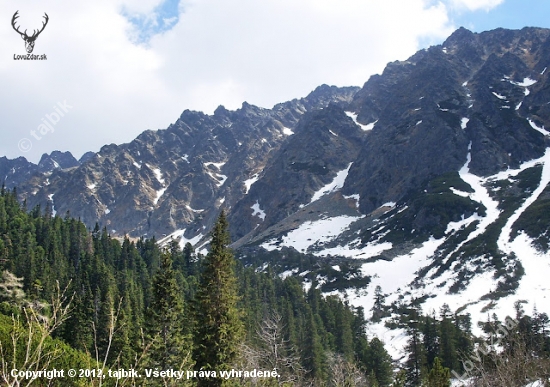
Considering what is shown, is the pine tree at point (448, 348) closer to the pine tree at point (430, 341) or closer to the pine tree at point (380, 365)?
the pine tree at point (430, 341)

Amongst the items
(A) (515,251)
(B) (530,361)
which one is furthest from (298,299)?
(B) (530,361)

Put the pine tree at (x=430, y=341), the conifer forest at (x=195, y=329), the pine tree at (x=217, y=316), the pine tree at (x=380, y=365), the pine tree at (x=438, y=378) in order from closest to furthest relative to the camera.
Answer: the conifer forest at (x=195, y=329) < the pine tree at (x=217, y=316) < the pine tree at (x=438, y=378) < the pine tree at (x=380, y=365) < the pine tree at (x=430, y=341)

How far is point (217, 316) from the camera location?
23.8 meters

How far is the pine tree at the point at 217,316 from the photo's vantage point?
23078 millimetres

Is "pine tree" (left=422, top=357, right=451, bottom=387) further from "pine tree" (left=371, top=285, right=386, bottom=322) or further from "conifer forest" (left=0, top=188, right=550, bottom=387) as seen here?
"pine tree" (left=371, top=285, right=386, bottom=322)

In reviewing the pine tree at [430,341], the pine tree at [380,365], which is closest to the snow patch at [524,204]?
the pine tree at [430,341]

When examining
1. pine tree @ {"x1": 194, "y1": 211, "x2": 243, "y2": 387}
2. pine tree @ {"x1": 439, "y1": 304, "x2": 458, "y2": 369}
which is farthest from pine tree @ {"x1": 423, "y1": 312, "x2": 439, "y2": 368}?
pine tree @ {"x1": 194, "y1": 211, "x2": 243, "y2": 387}

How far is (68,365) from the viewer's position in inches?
1053

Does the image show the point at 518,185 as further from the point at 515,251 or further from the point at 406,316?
the point at 406,316

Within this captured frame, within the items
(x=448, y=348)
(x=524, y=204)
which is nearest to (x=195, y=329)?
(x=448, y=348)

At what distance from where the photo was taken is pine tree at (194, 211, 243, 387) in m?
23.1

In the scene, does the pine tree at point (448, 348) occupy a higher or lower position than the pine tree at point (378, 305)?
lower

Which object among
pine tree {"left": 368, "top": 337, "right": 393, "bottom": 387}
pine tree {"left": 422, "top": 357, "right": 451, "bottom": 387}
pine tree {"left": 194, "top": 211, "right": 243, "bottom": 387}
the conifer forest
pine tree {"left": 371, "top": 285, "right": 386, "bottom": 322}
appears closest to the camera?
the conifer forest

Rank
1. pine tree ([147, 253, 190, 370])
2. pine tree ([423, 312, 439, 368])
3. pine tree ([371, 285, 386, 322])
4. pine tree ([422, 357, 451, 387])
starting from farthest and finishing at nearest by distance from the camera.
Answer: pine tree ([371, 285, 386, 322]), pine tree ([423, 312, 439, 368]), pine tree ([422, 357, 451, 387]), pine tree ([147, 253, 190, 370])
